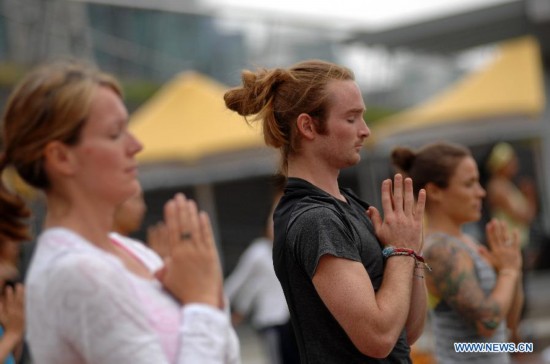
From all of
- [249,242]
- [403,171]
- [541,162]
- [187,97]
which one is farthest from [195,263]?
[541,162]

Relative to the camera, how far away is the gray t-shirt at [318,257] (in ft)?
7.14

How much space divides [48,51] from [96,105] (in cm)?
1271

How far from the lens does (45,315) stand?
2.09m

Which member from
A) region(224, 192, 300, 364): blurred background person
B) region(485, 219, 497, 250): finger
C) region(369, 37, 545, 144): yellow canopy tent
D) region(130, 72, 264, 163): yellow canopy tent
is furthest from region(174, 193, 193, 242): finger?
region(369, 37, 545, 144): yellow canopy tent

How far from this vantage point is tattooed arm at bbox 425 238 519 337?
3301mm

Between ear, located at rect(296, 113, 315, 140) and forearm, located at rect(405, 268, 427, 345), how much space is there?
44 centimetres

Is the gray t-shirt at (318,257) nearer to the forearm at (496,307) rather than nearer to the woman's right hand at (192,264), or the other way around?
the woman's right hand at (192,264)

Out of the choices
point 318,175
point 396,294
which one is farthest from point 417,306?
point 318,175

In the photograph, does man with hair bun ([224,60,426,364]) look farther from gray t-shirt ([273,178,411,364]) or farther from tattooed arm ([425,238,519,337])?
tattooed arm ([425,238,519,337])

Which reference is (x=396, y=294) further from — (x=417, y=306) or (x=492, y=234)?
(x=492, y=234)

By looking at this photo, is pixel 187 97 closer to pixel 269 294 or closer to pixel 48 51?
pixel 269 294

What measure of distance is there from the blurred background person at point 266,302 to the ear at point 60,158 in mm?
5739

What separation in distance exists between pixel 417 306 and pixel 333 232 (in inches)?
11.9

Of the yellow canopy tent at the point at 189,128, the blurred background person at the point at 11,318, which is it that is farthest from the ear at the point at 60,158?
the yellow canopy tent at the point at 189,128
